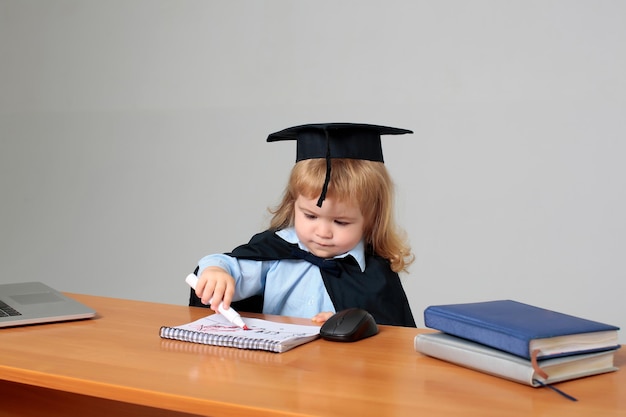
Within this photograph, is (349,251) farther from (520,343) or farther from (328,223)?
(520,343)

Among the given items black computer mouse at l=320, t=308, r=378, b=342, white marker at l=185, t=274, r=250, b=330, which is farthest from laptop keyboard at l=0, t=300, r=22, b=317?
black computer mouse at l=320, t=308, r=378, b=342

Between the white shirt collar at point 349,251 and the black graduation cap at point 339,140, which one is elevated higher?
the black graduation cap at point 339,140

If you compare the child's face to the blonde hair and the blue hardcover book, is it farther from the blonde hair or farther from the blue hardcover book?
the blue hardcover book

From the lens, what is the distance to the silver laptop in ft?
6.37

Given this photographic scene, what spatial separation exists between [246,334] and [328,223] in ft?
2.00

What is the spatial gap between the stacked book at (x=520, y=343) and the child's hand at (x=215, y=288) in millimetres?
561

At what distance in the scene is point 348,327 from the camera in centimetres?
176

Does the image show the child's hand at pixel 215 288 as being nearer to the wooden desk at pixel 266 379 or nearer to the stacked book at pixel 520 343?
the wooden desk at pixel 266 379

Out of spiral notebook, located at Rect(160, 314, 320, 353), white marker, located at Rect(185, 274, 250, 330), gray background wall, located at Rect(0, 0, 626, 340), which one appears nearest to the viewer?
spiral notebook, located at Rect(160, 314, 320, 353)

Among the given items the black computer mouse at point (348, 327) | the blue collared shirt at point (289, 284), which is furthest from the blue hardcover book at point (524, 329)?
the blue collared shirt at point (289, 284)

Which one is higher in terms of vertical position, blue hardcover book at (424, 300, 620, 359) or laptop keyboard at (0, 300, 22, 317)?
blue hardcover book at (424, 300, 620, 359)

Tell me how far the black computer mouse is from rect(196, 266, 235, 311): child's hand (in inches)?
12.0

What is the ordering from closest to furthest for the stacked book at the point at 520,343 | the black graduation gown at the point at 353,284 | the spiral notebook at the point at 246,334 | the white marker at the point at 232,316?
the stacked book at the point at 520,343, the spiral notebook at the point at 246,334, the white marker at the point at 232,316, the black graduation gown at the point at 353,284

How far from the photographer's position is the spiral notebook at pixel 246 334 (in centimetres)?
167
